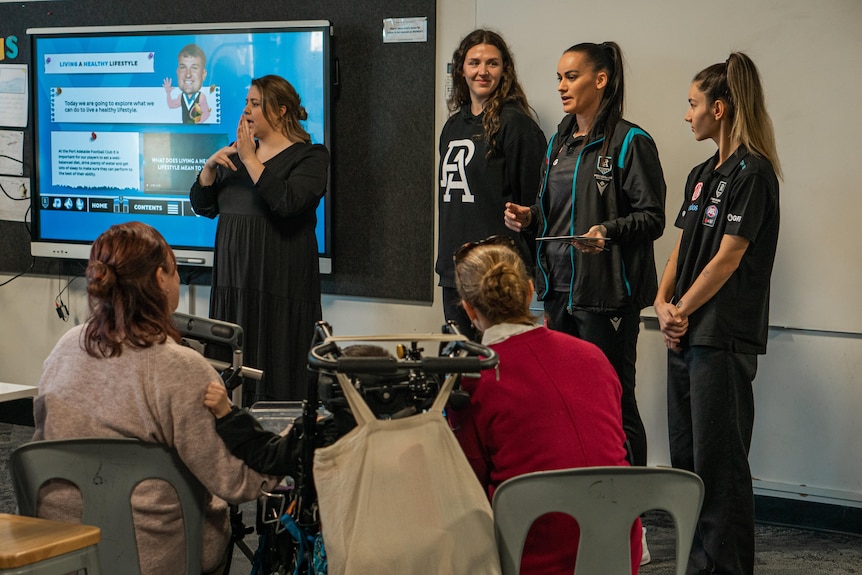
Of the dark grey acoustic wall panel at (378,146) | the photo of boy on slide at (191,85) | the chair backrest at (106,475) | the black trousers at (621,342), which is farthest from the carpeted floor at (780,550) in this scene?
the photo of boy on slide at (191,85)

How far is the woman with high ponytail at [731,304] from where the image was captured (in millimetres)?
2545

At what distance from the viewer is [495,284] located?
1.85 meters

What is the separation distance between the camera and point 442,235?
11.5ft

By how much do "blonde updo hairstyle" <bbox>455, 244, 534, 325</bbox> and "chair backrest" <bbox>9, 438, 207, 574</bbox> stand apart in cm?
66

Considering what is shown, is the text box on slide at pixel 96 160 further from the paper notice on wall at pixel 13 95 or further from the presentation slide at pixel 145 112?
the paper notice on wall at pixel 13 95

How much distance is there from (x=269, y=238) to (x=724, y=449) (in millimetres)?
1820

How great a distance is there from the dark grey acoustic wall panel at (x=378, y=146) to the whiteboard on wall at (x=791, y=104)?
75cm

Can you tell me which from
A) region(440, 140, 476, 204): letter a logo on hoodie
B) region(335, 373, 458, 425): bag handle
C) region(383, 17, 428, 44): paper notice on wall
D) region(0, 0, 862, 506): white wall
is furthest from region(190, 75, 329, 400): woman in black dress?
region(335, 373, 458, 425): bag handle

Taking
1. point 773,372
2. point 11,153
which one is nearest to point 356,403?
point 773,372

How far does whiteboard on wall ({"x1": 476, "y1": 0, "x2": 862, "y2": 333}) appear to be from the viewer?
322cm

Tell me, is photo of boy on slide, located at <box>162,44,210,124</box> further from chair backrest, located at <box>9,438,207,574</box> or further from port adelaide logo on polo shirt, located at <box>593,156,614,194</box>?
chair backrest, located at <box>9,438,207,574</box>

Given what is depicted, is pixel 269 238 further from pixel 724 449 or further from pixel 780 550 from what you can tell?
pixel 780 550

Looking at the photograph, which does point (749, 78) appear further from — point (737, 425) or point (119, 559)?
point (119, 559)

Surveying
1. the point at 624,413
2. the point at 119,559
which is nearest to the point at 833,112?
the point at 624,413
